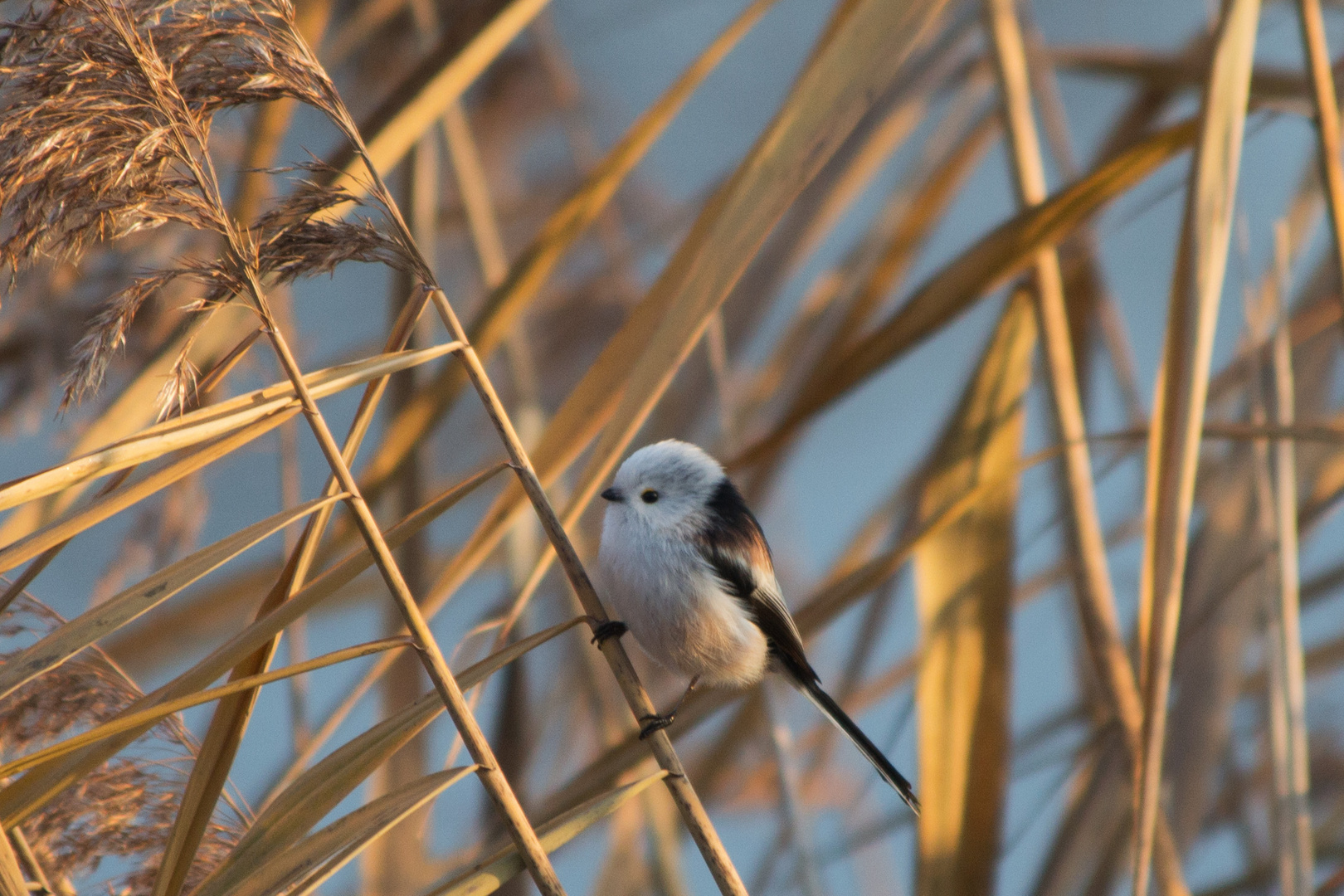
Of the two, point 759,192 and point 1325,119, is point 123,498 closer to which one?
point 759,192

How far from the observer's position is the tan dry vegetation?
0.65 metres

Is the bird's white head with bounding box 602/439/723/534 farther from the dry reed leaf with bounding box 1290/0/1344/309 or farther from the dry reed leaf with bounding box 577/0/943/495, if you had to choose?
the dry reed leaf with bounding box 1290/0/1344/309

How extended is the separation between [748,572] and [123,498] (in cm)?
76

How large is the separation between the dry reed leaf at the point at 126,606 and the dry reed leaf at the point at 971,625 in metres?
0.72

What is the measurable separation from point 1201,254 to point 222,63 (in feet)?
2.59

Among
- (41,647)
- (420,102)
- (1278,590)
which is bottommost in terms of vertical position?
(1278,590)

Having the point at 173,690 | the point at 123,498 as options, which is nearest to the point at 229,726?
the point at 173,690

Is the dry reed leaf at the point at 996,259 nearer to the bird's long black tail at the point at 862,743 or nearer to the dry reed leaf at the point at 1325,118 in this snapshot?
the dry reed leaf at the point at 1325,118

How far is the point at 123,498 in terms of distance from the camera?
0.57 meters

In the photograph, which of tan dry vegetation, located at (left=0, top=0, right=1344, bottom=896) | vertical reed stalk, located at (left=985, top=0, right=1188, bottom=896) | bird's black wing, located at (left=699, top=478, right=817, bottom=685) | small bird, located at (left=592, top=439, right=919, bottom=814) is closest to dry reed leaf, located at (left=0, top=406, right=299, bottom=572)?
tan dry vegetation, located at (left=0, top=0, right=1344, bottom=896)

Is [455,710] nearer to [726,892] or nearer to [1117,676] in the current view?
[726,892]

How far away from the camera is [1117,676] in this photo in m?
1.17

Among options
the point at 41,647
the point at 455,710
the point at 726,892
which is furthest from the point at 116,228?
the point at 726,892

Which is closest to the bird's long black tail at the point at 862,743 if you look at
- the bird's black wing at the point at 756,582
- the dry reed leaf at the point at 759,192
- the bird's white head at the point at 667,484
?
the bird's black wing at the point at 756,582
